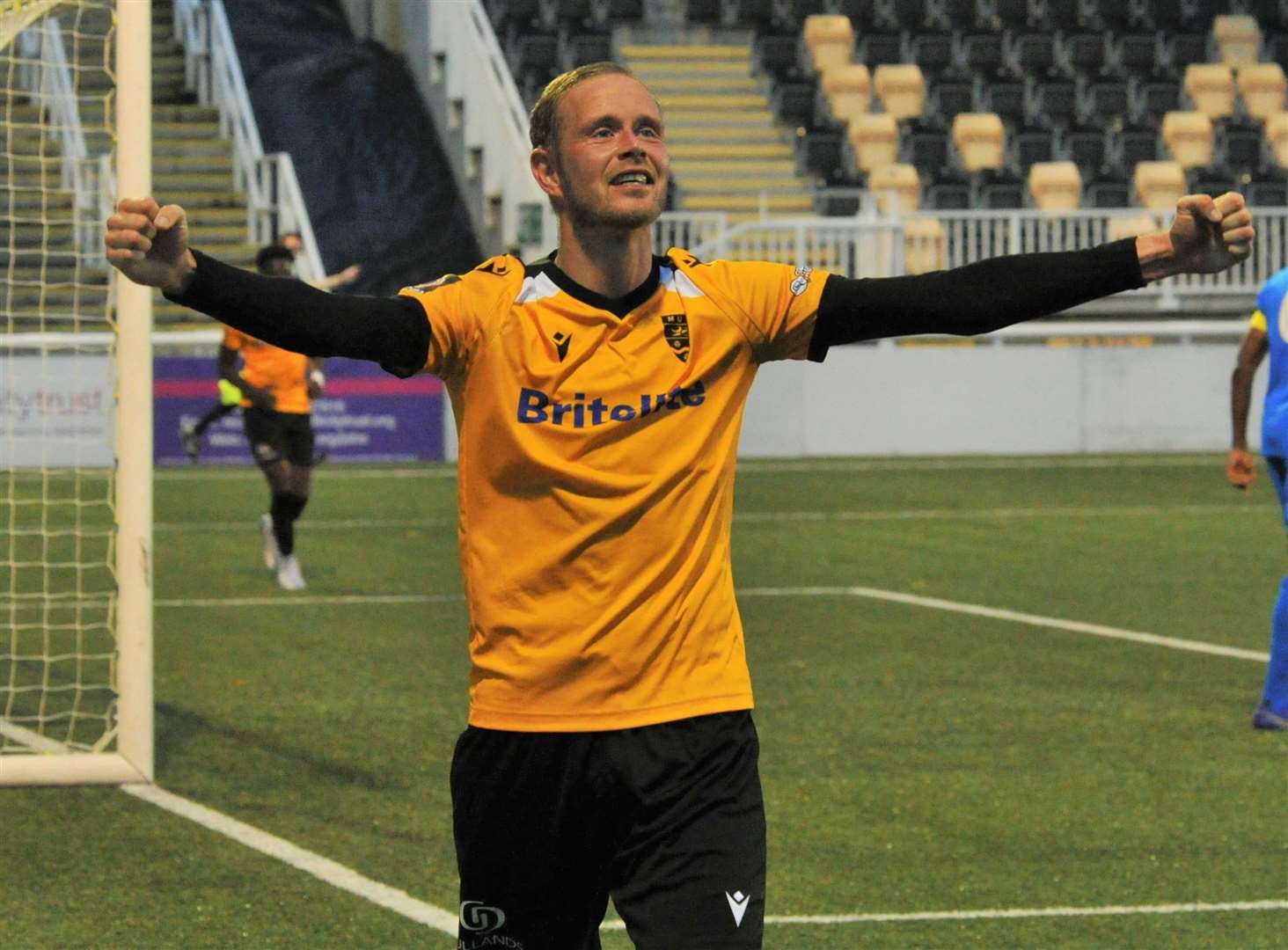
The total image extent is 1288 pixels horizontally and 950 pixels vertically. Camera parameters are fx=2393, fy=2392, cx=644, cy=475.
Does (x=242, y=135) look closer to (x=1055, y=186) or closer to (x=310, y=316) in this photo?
(x=1055, y=186)

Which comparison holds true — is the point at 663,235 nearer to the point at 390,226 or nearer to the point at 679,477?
the point at 390,226

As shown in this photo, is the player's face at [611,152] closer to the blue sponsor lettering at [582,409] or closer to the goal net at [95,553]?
the blue sponsor lettering at [582,409]

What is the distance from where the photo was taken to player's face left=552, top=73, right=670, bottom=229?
3787 millimetres

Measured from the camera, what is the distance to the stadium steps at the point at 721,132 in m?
→ 29.9

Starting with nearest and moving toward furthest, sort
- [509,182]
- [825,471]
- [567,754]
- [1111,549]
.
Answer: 1. [567,754]
2. [1111,549]
3. [825,471]
4. [509,182]

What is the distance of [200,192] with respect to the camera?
94.0 ft

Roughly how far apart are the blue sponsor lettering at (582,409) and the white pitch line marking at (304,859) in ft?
8.44

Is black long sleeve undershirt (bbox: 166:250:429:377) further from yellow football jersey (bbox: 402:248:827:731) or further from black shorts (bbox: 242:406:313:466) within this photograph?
black shorts (bbox: 242:406:313:466)

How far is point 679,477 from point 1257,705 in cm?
631

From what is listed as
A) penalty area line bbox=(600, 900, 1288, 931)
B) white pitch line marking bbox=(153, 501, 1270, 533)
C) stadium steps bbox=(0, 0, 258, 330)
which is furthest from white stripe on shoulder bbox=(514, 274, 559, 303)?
stadium steps bbox=(0, 0, 258, 330)

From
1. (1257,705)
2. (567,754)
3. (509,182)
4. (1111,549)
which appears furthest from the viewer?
(509,182)

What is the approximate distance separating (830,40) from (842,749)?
24.1 metres

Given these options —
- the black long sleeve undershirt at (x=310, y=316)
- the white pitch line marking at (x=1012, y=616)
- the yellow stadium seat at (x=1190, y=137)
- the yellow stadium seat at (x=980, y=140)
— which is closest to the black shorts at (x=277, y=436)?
the white pitch line marking at (x=1012, y=616)

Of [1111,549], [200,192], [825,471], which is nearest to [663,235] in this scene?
[825,471]
